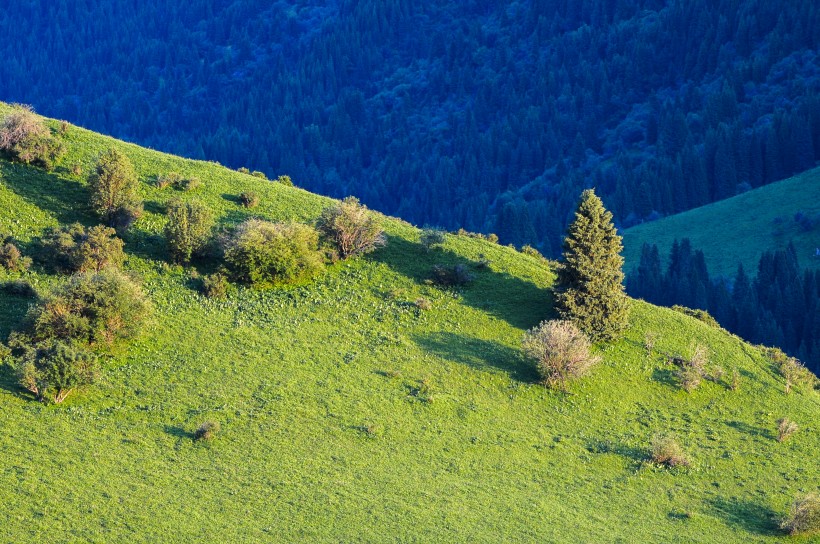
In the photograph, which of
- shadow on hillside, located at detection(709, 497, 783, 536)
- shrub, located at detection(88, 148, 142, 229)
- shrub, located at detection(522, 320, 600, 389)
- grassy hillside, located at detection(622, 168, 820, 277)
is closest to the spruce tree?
shrub, located at detection(522, 320, 600, 389)

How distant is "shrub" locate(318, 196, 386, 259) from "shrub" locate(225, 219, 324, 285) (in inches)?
128

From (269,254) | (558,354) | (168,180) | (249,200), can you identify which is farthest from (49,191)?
(558,354)

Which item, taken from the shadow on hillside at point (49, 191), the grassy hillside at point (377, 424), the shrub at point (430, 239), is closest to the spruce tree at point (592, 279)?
the grassy hillside at point (377, 424)

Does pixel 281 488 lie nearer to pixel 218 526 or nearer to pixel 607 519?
pixel 218 526

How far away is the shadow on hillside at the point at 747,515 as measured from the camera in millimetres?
55447

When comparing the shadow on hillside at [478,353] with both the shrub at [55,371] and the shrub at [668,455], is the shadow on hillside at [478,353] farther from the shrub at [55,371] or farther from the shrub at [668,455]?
the shrub at [55,371]

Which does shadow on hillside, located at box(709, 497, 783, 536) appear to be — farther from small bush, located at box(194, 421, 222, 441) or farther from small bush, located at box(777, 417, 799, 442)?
small bush, located at box(194, 421, 222, 441)

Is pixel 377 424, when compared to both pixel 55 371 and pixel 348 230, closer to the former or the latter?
pixel 55 371

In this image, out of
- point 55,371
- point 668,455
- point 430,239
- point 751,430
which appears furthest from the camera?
point 430,239

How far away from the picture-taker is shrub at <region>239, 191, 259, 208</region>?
→ 84.9 meters

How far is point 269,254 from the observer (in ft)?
245

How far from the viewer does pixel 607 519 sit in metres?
54.2

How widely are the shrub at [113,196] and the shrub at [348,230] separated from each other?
14.0 m

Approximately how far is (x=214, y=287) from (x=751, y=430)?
3621cm
